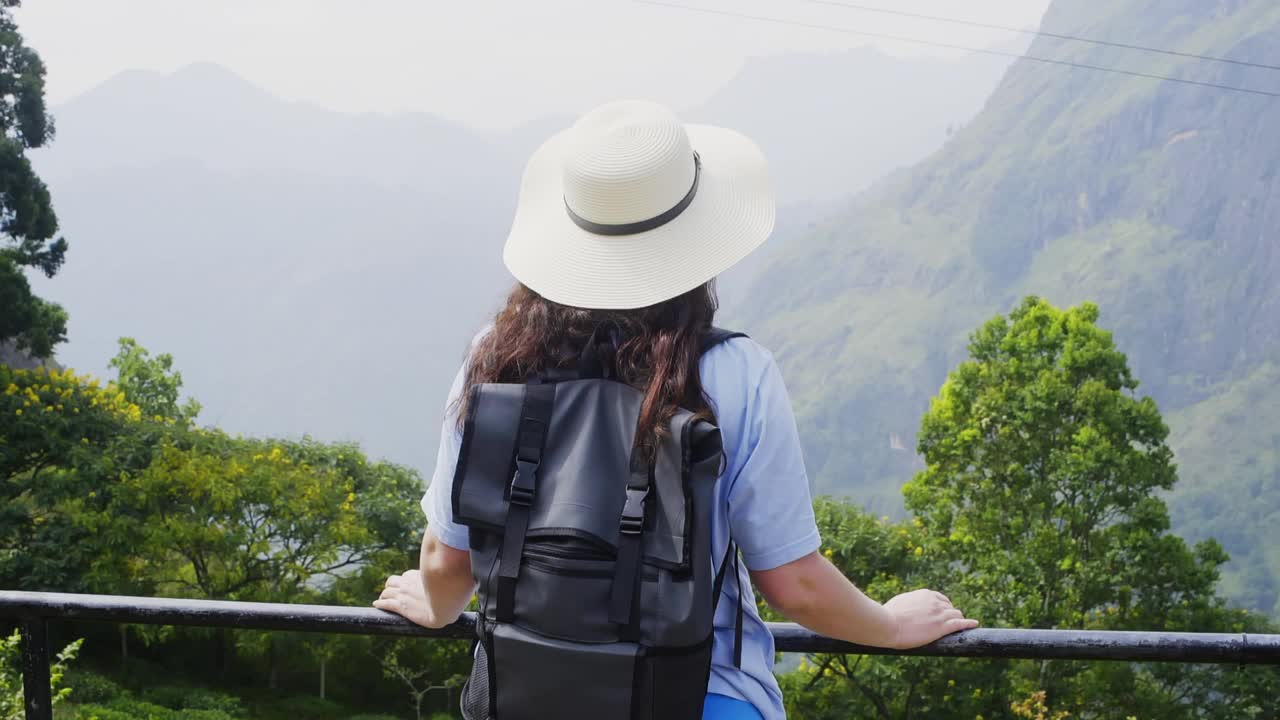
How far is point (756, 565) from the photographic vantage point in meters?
1.16

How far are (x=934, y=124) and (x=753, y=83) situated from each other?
97.5 feet

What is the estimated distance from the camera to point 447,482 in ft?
3.95

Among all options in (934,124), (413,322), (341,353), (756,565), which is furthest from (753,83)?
(756,565)

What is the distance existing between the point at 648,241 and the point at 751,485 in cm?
29

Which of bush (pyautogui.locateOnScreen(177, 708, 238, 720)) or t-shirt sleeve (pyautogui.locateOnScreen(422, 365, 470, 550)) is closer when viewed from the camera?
t-shirt sleeve (pyautogui.locateOnScreen(422, 365, 470, 550))

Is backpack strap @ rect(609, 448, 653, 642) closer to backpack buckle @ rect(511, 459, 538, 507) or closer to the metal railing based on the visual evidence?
backpack buckle @ rect(511, 459, 538, 507)

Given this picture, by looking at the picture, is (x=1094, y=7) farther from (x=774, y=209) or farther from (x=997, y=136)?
(x=774, y=209)

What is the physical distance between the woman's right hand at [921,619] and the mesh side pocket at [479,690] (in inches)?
19.4

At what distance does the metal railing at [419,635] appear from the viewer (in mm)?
1327

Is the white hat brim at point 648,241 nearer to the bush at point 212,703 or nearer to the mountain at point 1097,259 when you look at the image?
the bush at point 212,703

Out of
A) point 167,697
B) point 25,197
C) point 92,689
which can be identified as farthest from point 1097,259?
point 92,689

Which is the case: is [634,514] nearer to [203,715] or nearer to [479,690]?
[479,690]

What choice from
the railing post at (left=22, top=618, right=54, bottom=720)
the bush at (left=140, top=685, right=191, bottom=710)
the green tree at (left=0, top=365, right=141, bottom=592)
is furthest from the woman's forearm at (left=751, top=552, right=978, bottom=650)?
the green tree at (left=0, top=365, right=141, bottom=592)

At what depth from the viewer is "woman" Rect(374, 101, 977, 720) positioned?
1113 mm
